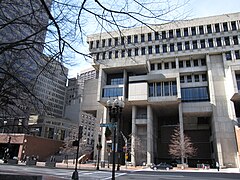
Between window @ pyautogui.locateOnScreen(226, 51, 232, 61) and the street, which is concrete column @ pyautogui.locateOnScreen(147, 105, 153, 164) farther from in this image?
the street

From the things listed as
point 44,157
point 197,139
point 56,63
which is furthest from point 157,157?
point 56,63

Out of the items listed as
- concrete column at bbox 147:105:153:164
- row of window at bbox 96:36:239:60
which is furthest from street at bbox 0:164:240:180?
row of window at bbox 96:36:239:60

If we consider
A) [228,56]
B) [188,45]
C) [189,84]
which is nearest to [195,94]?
[189,84]

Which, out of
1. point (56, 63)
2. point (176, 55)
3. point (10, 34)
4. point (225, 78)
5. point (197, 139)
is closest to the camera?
point (56, 63)

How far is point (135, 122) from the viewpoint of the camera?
2028 inches

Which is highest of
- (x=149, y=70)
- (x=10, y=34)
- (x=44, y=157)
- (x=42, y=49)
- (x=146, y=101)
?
(x=149, y=70)

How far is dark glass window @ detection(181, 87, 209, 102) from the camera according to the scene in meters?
49.9

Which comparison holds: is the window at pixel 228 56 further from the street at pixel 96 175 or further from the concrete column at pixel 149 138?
the street at pixel 96 175

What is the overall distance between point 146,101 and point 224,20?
28072 millimetres

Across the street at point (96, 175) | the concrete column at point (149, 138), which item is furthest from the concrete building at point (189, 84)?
the street at point (96, 175)

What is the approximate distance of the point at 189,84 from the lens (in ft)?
170

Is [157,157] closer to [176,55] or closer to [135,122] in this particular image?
[135,122]

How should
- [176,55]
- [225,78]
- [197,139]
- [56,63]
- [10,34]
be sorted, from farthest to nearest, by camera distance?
[197,139] → [176,55] → [225,78] → [10,34] → [56,63]

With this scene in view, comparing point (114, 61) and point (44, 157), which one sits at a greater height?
point (114, 61)
